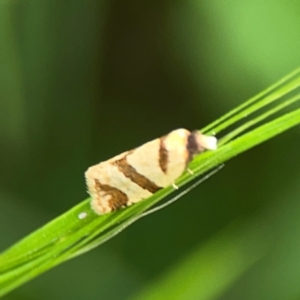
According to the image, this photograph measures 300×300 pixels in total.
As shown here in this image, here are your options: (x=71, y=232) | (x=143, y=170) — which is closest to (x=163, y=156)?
(x=143, y=170)

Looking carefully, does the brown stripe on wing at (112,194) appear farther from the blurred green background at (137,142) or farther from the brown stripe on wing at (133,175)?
the blurred green background at (137,142)

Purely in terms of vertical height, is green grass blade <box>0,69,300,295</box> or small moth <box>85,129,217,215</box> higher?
small moth <box>85,129,217,215</box>

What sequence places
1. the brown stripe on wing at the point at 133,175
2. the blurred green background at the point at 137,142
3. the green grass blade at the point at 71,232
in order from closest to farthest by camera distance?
the green grass blade at the point at 71,232
the brown stripe on wing at the point at 133,175
the blurred green background at the point at 137,142

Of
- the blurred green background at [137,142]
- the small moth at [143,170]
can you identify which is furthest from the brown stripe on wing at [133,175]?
the blurred green background at [137,142]

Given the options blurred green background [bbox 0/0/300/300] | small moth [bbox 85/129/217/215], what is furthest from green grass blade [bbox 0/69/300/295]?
blurred green background [bbox 0/0/300/300]

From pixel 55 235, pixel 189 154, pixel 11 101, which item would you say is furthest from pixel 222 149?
pixel 11 101

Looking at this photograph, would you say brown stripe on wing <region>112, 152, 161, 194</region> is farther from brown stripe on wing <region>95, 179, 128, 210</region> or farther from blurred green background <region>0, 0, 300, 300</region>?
blurred green background <region>0, 0, 300, 300</region>
